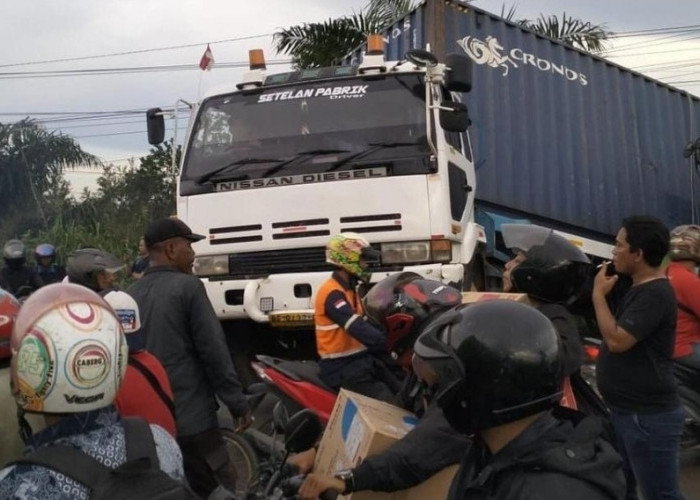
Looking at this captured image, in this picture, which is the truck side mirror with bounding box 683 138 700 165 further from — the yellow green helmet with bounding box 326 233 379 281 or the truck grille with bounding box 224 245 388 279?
the yellow green helmet with bounding box 326 233 379 281

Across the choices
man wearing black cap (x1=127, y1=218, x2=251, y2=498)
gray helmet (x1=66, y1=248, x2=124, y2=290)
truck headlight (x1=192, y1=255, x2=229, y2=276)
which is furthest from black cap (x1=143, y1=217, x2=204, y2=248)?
truck headlight (x1=192, y1=255, x2=229, y2=276)

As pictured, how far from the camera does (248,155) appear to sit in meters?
7.95

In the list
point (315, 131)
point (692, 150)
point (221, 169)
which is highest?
point (315, 131)

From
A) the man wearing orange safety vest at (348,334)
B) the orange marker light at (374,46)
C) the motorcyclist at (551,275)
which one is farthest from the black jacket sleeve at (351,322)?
the orange marker light at (374,46)

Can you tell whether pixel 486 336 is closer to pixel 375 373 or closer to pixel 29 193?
pixel 375 373

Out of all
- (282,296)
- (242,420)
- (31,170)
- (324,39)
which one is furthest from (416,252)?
(31,170)

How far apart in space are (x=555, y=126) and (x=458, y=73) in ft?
14.7

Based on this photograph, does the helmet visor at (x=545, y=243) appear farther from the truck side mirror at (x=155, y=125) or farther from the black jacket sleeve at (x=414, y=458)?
the truck side mirror at (x=155, y=125)

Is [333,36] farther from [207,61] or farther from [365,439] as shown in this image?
[365,439]

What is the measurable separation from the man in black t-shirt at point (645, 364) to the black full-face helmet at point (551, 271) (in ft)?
1.53

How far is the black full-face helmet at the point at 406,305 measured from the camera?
3.44 meters

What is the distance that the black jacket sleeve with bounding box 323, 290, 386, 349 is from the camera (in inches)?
219

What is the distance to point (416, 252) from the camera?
7465mm

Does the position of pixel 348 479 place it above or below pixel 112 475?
below
